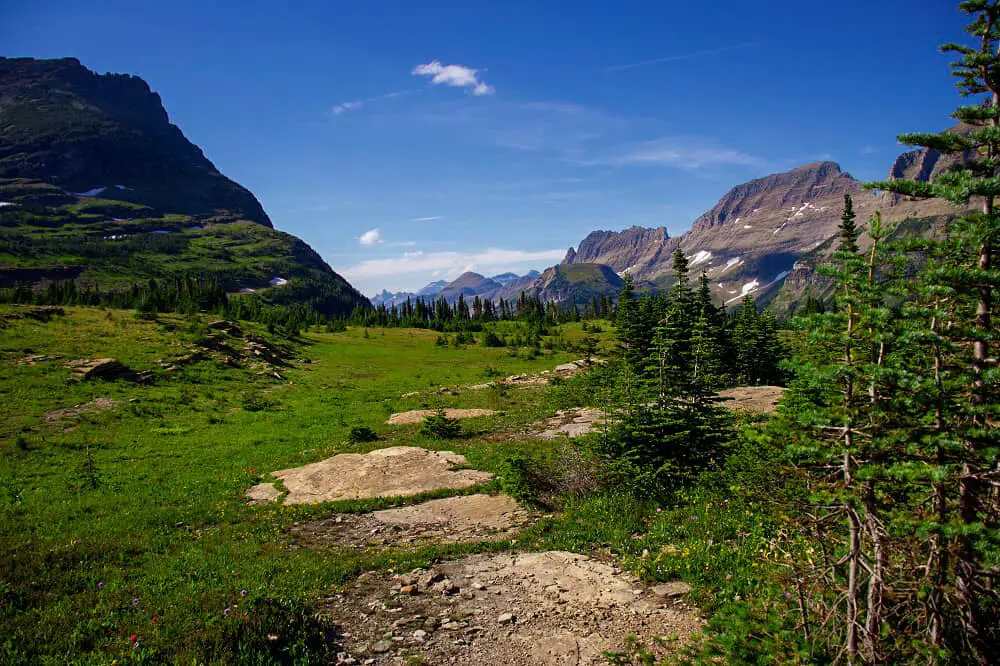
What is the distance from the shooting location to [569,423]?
2927cm

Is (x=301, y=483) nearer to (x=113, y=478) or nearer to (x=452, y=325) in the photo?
(x=113, y=478)

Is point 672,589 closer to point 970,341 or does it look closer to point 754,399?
point 970,341

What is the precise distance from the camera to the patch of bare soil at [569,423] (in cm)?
2628

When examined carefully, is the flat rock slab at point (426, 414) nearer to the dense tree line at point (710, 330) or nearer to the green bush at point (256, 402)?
the dense tree line at point (710, 330)

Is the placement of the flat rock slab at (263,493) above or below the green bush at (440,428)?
below

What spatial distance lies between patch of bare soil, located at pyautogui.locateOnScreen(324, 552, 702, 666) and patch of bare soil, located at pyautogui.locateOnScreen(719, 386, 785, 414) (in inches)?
789

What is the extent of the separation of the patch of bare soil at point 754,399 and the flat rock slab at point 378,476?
54.4 ft

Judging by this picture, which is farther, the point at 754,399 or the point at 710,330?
the point at 710,330

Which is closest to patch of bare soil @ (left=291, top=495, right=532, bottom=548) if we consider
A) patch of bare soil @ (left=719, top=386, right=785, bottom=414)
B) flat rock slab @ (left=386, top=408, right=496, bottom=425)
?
flat rock slab @ (left=386, top=408, right=496, bottom=425)

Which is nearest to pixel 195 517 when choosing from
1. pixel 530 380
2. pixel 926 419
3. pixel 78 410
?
pixel 926 419

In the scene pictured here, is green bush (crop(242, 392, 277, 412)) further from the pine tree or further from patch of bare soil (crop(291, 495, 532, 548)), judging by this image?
the pine tree

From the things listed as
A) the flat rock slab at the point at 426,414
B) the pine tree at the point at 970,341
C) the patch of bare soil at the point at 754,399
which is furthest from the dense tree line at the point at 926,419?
the flat rock slab at the point at 426,414

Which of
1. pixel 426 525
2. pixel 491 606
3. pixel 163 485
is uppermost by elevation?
pixel 491 606

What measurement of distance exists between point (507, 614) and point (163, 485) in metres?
17.6
